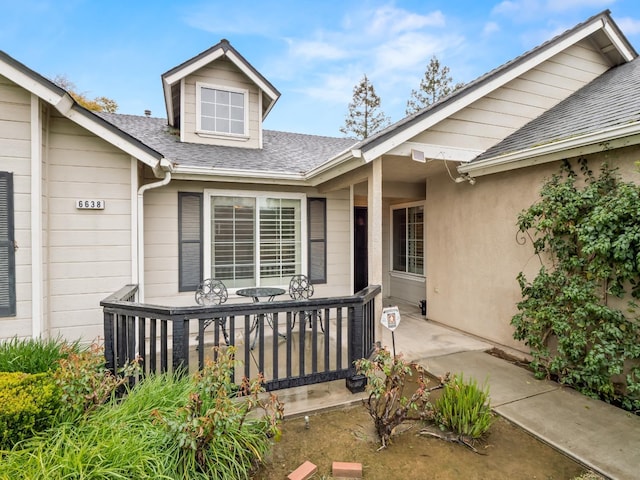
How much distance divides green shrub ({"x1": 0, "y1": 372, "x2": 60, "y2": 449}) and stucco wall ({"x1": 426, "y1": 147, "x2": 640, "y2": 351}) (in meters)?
5.28

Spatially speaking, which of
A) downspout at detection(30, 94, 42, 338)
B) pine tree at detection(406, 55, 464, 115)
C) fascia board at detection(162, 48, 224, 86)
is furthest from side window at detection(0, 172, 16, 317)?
pine tree at detection(406, 55, 464, 115)

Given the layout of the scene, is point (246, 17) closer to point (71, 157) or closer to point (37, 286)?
point (71, 157)

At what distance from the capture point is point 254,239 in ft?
20.5

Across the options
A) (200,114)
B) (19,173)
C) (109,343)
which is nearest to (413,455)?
(109,343)

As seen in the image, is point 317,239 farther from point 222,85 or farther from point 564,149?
point 564,149

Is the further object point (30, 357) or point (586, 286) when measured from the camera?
point (586, 286)

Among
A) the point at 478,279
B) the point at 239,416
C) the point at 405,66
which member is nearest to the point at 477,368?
the point at 478,279

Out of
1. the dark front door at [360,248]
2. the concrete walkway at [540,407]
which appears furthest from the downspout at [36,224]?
the dark front door at [360,248]

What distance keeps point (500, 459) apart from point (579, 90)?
6.22m

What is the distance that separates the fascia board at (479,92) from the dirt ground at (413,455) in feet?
9.96

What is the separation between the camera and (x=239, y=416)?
2.24 m

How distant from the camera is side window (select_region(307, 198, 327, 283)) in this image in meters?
6.55

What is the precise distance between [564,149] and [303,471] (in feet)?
14.1

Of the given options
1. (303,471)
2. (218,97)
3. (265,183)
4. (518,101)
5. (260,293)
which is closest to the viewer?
(303,471)
